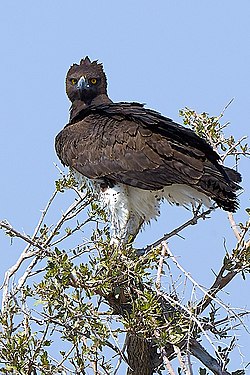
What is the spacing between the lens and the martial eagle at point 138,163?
657cm

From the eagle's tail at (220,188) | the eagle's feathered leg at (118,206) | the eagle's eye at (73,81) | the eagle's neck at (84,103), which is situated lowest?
the eagle's tail at (220,188)

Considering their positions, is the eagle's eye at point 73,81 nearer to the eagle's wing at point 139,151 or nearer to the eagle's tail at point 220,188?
the eagle's wing at point 139,151

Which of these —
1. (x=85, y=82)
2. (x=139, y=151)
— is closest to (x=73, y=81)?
(x=85, y=82)

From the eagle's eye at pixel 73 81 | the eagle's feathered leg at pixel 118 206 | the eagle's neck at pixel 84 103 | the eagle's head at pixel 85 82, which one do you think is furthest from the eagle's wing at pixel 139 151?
the eagle's eye at pixel 73 81

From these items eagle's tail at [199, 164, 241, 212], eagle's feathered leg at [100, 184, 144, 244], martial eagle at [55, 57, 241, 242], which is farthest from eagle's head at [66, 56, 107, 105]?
eagle's tail at [199, 164, 241, 212]

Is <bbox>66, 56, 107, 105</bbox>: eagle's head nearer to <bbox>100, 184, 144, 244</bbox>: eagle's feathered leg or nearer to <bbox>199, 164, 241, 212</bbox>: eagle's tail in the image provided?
<bbox>100, 184, 144, 244</bbox>: eagle's feathered leg

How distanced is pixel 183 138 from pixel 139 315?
6.60 ft

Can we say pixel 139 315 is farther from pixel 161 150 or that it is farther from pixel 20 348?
pixel 161 150

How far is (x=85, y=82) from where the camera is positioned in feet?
27.9

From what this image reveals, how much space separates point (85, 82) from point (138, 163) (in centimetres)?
190

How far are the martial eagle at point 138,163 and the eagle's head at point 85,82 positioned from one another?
734mm

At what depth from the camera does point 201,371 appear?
19.3 feet

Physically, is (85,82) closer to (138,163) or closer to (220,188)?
(138,163)

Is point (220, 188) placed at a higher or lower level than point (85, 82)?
lower
